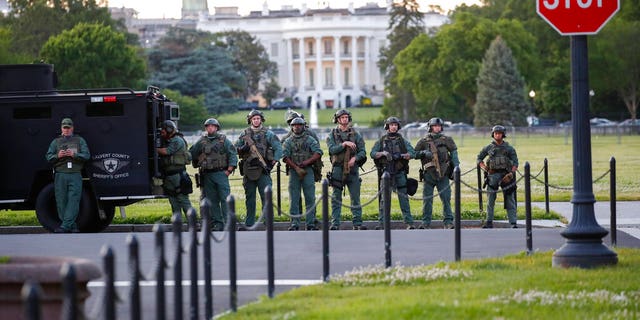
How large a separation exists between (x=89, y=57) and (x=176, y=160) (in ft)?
226

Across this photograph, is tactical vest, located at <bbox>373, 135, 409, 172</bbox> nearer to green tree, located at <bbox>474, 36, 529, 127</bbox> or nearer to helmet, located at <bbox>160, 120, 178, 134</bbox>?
helmet, located at <bbox>160, 120, 178, 134</bbox>

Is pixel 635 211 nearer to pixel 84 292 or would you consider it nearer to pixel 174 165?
pixel 174 165

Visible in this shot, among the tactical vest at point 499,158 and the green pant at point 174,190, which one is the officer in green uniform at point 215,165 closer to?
the green pant at point 174,190

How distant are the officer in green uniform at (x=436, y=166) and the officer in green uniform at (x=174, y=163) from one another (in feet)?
12.4

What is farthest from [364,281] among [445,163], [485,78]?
[485,78]

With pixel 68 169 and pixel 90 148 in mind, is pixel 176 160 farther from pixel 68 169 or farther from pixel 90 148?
pixel 68 169

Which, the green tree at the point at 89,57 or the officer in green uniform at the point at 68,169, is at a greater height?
the green tree at the point at 89,57

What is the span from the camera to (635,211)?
2645cm

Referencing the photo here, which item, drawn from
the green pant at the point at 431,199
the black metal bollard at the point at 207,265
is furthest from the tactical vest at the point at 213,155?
the black metal bollard at the point at 207,265

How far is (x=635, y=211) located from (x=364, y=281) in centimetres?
1310

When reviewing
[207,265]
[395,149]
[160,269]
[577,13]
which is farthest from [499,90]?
[160,269]

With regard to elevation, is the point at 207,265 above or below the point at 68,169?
below

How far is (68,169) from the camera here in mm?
22578

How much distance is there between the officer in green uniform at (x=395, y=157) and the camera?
77.1ft
